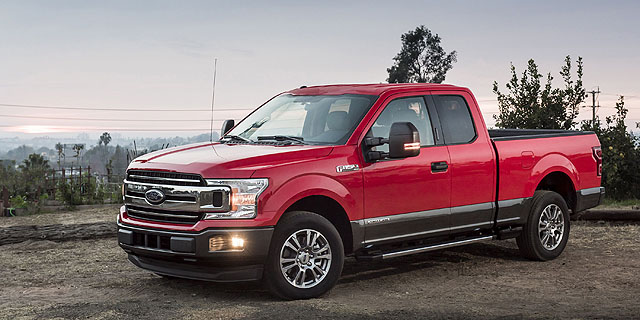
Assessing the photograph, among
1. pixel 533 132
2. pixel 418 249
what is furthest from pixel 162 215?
pixel 533 132

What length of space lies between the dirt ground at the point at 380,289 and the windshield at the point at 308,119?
5.26 feet

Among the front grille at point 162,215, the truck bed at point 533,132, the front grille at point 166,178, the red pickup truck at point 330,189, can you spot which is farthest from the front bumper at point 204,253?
the truck bed at point 533,132

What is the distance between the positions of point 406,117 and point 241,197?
2.27m

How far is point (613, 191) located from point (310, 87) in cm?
1545

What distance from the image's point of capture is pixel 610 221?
13.6 meters

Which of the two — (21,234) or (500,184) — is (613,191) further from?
(21,234)

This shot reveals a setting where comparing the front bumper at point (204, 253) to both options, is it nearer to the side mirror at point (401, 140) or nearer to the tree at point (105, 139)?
the side mirror at point (401, 140)

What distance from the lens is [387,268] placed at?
→ 950cm

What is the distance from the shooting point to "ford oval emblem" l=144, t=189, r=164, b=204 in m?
7.46

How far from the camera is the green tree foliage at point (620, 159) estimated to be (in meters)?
22.0

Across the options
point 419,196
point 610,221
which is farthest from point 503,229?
point 610,221

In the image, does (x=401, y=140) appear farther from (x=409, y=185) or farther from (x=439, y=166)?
(x=439, y=166)

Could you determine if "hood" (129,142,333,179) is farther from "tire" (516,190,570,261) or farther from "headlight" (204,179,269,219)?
"tire" (516,190,570,261)

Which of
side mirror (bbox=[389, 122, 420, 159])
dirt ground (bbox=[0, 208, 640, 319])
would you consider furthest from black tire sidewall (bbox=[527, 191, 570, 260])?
side mirror (bbox=[389, 122, 420, 159])
